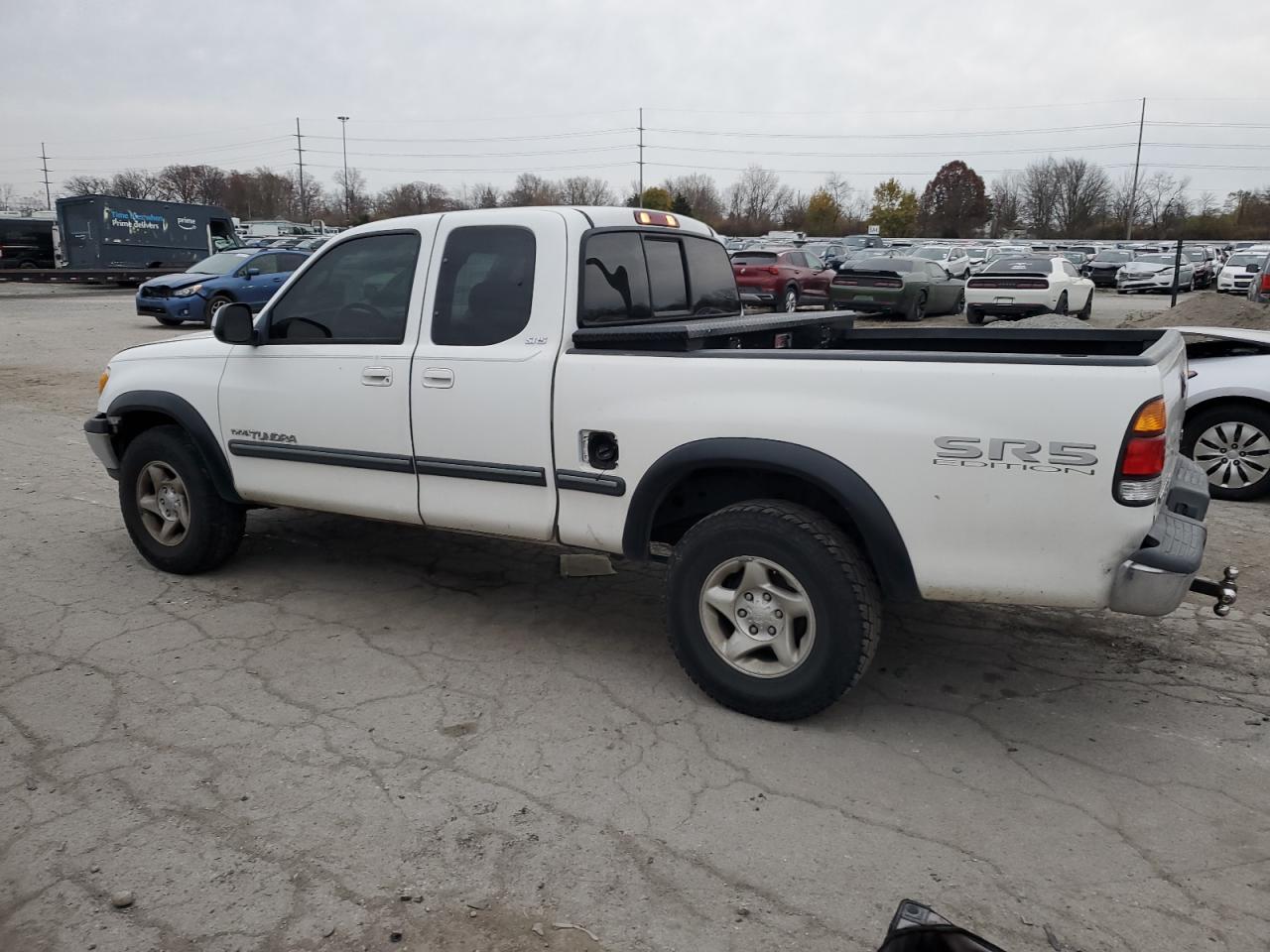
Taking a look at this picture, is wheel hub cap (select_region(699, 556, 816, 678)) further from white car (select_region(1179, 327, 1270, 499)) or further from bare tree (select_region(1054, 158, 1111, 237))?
bare tree (select_region(1054, 158, 1111, 237))

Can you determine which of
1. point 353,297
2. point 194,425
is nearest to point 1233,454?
point 353,297

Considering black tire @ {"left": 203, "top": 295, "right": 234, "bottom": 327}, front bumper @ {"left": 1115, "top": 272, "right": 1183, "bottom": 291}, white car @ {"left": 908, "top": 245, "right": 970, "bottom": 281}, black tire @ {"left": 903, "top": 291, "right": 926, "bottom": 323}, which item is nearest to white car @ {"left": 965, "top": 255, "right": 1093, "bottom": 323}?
black tire @ {"left": 903, "top": 291, "right": 926, "bottom": 323}

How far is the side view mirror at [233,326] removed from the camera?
465 centimetres

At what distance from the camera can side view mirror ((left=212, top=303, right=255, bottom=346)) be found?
15.3ft

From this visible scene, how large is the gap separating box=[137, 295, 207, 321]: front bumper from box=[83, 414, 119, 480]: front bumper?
14.3 m

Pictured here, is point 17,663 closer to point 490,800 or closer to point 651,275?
point 490,800

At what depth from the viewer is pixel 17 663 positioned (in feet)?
13.9

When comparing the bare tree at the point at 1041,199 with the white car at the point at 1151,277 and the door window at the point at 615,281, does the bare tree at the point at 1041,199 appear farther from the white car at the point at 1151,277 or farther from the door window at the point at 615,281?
the door window at the point at 615,281

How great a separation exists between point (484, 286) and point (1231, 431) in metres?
5.44

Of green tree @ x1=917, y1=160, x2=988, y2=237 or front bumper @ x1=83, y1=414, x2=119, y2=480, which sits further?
green tree @ x1=917, y1=160, x2=988, y2=237

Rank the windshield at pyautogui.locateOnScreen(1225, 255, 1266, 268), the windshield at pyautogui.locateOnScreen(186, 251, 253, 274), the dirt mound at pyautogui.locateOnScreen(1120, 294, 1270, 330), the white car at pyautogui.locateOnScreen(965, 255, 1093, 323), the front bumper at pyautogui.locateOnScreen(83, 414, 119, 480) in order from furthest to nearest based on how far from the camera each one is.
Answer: the windshield at pyautogui.locateOnScreen(1225, 255, 1266, 268) < the white car at pyautogui.locateOnScreen(965, 255, 1093, 323) < the windshield at pyautogui.locateOnScreen(186, 251, 253, 274) < the dirt mound at pyautogui.locateOnScreen(1120, 294, 1270, 330) < the front bumper at pyautogui.locateOnScreen(83, 414, 119, 480)

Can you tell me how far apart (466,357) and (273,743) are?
1730 mm

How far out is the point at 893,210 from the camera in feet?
325

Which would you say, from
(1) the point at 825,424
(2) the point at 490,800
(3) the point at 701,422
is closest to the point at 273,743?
(2) the point at 490,800
